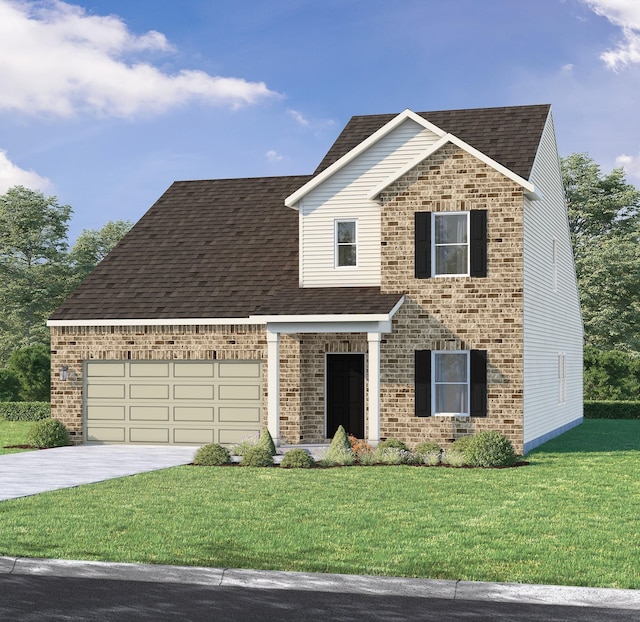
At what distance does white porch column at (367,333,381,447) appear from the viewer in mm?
22391

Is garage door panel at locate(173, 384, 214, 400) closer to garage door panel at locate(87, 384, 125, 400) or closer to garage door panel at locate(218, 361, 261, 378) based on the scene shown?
garage door panel at locate(218, 361, 261, 378)

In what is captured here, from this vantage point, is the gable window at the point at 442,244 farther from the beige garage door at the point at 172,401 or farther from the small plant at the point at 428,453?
the beige garage door at the point at 172,401

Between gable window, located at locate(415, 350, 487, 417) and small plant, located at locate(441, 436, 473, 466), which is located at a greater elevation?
gable window, located at locate(415, 350, 487, 417)

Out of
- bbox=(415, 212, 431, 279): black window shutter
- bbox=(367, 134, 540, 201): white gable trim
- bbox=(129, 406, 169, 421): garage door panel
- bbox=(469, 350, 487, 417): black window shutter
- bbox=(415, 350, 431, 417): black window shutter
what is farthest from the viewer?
bbox=(129, 406, 169, 421): garage door panel

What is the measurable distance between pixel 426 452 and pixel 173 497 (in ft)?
25.3

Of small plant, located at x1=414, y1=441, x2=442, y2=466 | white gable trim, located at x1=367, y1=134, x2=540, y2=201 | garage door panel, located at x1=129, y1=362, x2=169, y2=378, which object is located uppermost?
white gable trim, located at x1=367, y1=134, x2=540, y2=201

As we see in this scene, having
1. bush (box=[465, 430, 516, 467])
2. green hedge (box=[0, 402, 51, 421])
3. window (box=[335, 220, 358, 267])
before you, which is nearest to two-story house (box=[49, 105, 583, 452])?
window (box=[335, 220, 358, 267])

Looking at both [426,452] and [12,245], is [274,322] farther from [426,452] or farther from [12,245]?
[12,245]

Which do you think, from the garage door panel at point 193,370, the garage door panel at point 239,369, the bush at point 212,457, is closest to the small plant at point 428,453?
the bush at point 212,457

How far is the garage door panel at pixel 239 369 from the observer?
24.7 meters

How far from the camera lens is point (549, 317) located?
87.7ft

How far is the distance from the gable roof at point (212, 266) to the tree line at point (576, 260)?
22.2 meters

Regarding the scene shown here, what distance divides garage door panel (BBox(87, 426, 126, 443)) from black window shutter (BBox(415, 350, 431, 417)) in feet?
25.5

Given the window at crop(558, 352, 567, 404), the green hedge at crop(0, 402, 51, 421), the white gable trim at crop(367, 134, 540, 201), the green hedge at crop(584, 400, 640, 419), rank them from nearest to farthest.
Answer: the white gable trim at crop(367, 134, 540, 201)
the window at crop(558, 352, 567, 404)
the green hedge at crop(0, 402, 51, 421)
the green hedge at crop(584, 400, 640, 419)
